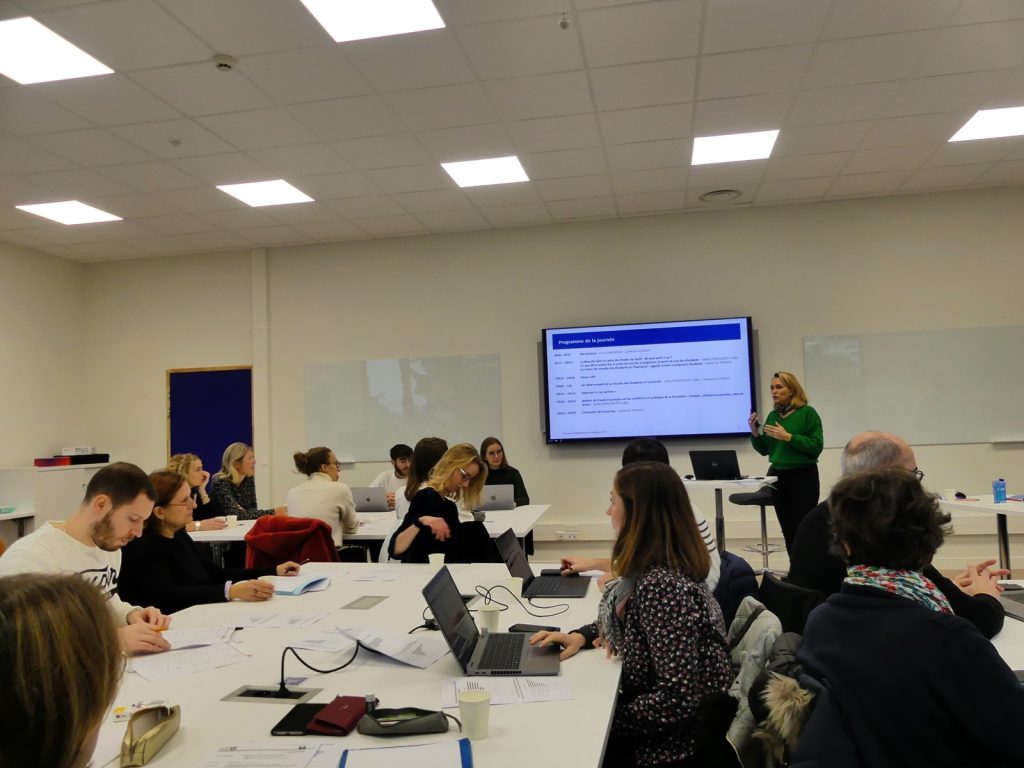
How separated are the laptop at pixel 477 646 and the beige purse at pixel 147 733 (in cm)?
59

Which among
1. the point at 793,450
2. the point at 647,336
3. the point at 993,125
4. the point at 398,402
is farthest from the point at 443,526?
the point at 993,125

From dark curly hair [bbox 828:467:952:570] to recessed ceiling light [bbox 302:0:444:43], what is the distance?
2854 millimetres

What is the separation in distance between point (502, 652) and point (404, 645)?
11.0 inches

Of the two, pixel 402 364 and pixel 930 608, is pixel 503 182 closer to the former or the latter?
pixel 402 364

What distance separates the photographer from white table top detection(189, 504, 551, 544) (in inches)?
180

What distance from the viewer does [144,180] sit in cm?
546

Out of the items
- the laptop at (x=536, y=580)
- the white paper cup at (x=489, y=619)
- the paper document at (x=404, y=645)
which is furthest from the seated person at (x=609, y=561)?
the paper document at (x=404, y=645)

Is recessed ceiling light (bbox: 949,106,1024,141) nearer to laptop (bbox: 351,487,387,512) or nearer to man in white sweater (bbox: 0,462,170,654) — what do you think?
laptop (bbox: 351,487,387,512)

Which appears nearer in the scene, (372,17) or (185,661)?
(185,661)

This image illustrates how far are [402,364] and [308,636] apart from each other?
5215mm

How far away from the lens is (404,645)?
207 centimetres

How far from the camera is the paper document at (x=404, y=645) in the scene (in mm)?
1980

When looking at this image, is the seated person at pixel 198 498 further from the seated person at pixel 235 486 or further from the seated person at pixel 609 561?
the seated person at pixel 609 561

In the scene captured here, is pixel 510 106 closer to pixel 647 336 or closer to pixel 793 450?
pixel 647 336
